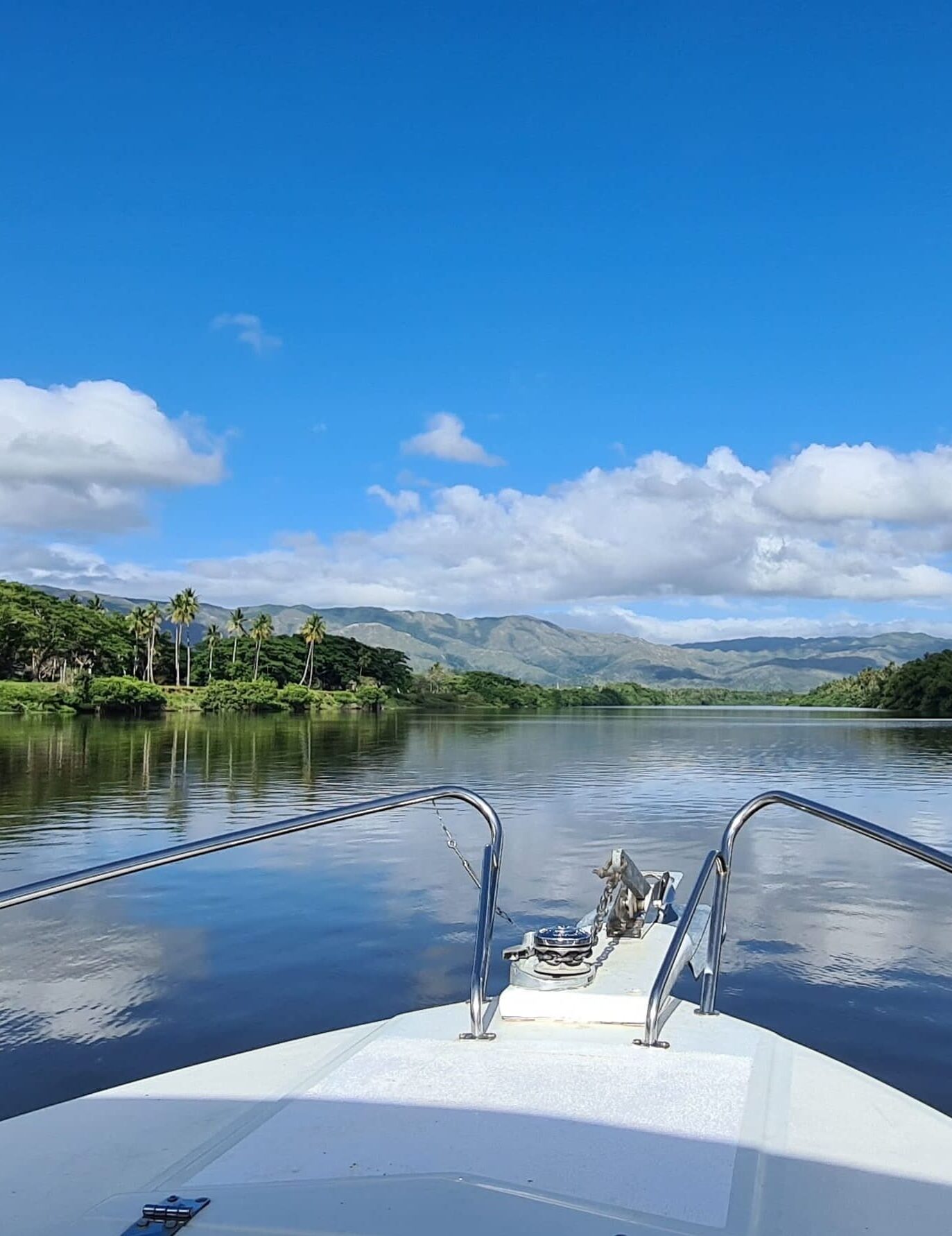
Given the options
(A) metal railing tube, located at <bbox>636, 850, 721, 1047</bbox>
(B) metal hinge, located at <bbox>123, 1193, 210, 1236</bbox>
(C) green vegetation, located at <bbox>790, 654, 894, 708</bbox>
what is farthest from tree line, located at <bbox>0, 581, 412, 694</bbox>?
(B) metal hinge, located at <bbox>123, 1193, 210, 1236</bbox>

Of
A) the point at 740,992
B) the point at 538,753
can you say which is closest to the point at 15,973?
the point at 740,992

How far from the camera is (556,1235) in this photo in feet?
7.11

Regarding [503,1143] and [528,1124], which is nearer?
[503,1143]

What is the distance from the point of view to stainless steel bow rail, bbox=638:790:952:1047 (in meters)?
3.54

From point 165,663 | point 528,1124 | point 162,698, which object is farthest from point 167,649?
point 528,1124

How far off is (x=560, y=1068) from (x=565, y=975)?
72cm

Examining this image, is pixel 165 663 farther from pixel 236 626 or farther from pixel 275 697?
pixel 275 697

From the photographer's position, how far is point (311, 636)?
101 metres

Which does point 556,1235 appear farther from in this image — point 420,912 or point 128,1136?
point 420,912

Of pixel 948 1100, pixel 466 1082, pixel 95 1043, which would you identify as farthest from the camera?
pixel 95 1043

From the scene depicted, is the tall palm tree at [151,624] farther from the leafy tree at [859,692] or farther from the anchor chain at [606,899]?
the anchor chain at [606,899]

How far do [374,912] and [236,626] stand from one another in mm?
93622

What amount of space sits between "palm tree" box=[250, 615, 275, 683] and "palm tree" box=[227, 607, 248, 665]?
125cm

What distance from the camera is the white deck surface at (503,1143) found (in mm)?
2305
